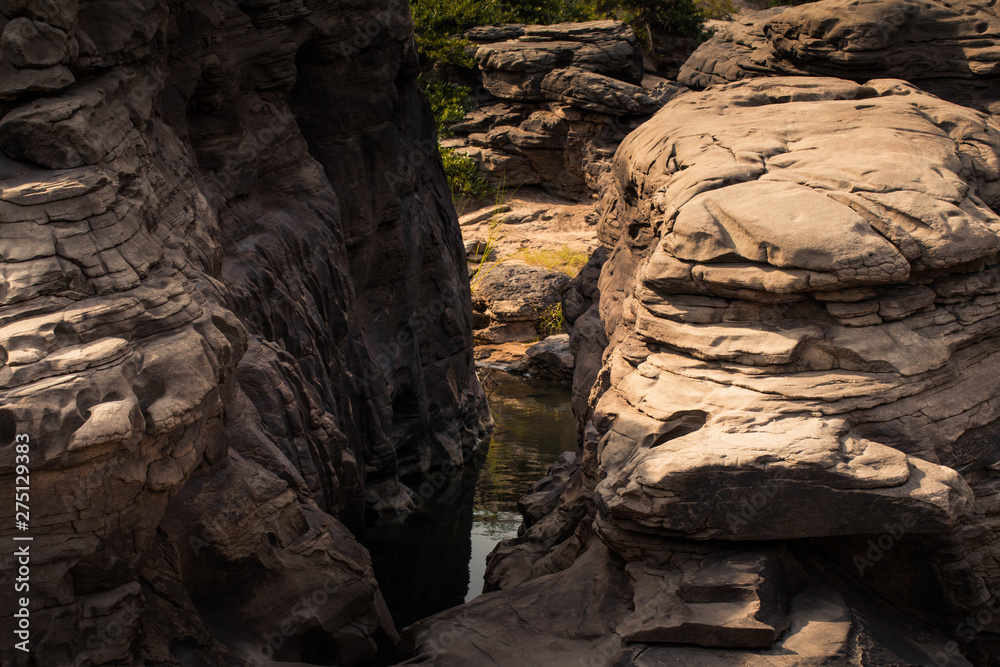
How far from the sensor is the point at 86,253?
5234 millimetres

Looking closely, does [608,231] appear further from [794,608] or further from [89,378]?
[89,378]

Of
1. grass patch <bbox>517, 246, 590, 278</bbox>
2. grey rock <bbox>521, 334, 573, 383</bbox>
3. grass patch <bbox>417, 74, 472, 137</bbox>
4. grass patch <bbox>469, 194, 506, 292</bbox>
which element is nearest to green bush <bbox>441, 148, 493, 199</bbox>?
grass patch <bbox>469, 194, 506, 292</bbox>

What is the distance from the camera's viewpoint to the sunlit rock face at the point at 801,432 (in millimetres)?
5711

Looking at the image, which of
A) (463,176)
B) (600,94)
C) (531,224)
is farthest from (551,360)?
(600,94)

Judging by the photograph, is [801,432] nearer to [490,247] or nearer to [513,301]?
[513,301]

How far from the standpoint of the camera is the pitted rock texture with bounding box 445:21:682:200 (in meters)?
21.9

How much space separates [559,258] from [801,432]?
Answer: 15085 mm

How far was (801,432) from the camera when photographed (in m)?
5.88

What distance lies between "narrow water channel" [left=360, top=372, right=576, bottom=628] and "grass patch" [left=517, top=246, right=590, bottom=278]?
4.19 meters

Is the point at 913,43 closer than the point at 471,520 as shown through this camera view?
Yes

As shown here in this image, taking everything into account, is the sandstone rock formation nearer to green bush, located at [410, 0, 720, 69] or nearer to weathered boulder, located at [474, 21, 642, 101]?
weathered boulder, located at [474, 21, 642, 101]

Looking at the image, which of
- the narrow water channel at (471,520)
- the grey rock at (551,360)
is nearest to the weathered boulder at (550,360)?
the grey rock at (551,360)

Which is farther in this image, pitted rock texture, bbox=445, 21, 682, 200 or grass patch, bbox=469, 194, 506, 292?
pitted rock texture, bbox=445, 21, 682, 200

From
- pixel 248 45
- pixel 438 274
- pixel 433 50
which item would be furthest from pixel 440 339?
pixel 433 50
